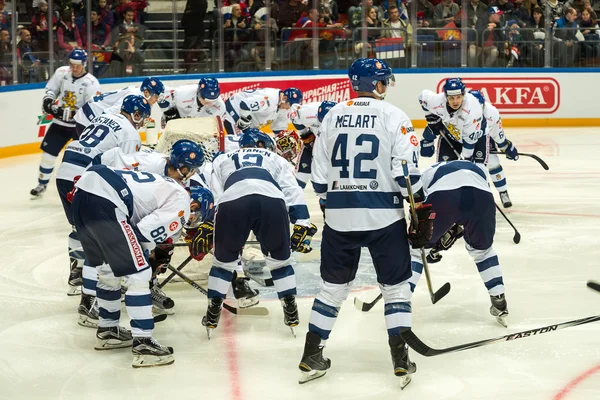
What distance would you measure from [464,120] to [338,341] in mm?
3065

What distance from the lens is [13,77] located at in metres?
10.8

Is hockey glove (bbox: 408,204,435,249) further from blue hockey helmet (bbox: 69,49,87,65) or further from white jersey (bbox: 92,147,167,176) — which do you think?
blue hockey helmet (bbox: 69,49,87,65)

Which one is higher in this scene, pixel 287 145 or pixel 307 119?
pixel 307 119

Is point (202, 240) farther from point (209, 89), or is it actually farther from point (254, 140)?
point (209, 89)

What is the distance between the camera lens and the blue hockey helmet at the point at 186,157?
4.48 meters

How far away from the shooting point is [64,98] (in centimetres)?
881

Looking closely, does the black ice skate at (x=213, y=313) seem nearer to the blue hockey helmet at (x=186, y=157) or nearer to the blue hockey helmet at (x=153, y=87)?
the blue hockey helmet at (x=186, y=157)

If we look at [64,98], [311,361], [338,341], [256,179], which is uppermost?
[64,98]

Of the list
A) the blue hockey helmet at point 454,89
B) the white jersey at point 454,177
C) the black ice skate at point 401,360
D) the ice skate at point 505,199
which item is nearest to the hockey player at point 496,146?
the ice skate at point 505,199

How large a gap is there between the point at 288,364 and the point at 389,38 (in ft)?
31.2

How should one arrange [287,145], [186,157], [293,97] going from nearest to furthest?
1. [186,157]
2. [287,145]
3. [293,97]

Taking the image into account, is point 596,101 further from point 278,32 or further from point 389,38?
point 278,32

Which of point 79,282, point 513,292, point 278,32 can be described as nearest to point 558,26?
point 278,32

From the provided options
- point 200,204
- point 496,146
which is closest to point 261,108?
point 496,146
